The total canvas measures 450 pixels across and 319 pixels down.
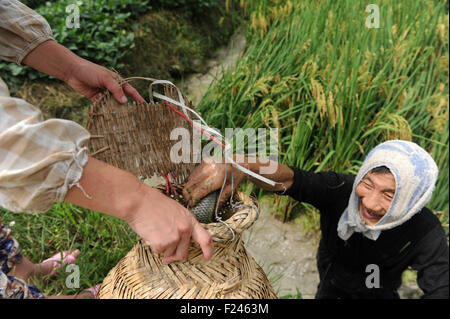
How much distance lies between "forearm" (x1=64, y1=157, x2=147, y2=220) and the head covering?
1139 millimetres

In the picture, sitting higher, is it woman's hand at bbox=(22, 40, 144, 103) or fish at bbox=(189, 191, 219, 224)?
woman's hand at bbox=(22, 40, 144, 103)

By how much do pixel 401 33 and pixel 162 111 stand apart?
2.33 m

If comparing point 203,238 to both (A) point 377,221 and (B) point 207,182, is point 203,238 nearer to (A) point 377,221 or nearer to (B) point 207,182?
(B) point 207,182

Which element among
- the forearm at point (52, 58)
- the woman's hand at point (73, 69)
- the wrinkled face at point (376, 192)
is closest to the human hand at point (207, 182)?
the woman's hand at point (73, 69)

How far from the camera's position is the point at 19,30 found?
3.60 ft

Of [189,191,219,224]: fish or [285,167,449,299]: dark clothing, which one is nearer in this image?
[189,191,219,224]: fish

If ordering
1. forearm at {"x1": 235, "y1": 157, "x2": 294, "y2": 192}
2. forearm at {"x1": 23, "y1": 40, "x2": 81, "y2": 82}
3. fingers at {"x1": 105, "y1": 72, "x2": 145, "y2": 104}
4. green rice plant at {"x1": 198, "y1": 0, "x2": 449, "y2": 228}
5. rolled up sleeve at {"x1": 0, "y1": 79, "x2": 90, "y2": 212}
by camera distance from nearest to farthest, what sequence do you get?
rolled up sleeve at {"x1": 0, "y1": 79, "x2": 90, "y2": 212} → fingers at {"x1": 105, "y1": 72, "x2": 145, "y2": 104} → forearm at {"x1": 23, "y1": 40, "x2": 81, "y2": 82} → forearm at {"x1": 235, "y1": 157, "x2": 294, "y2": 192} → green rice plant at {"x1": 198, "y1": 0, "x2": 449, "y2": 228}

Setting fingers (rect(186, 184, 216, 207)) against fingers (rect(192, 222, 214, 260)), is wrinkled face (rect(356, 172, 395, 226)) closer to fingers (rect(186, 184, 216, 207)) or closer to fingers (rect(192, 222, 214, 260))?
fingers (rect(186, 184, 216, 207))

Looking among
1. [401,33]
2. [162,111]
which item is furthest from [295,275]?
[401,33]


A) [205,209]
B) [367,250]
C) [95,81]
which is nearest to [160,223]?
[205,209]

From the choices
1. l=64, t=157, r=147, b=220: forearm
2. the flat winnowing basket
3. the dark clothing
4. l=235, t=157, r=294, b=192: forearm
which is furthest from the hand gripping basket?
the dark clothing

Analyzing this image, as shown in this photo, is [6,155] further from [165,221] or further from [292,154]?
[292,154]

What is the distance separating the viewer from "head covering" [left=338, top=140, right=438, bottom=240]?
4.91ft

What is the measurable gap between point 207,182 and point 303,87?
1478mm
